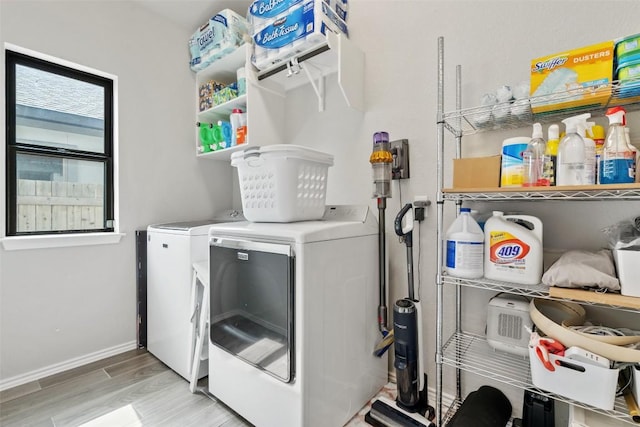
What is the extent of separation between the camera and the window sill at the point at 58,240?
1.80 metres

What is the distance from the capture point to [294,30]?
5.86 ft

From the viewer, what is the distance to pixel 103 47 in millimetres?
2178

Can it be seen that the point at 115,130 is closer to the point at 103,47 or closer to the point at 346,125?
the point at 103,47

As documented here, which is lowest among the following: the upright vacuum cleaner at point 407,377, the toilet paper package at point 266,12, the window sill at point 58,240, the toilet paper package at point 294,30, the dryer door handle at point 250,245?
the upright vacuum cleaner at point 407,377

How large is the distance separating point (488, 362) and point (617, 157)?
98 cm

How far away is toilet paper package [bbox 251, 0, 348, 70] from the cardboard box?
3.78 feet

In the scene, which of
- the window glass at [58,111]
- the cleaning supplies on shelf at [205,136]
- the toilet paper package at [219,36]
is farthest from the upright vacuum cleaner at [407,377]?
the window glass at [58,111]

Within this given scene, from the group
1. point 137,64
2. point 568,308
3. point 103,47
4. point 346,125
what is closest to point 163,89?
point 137,64

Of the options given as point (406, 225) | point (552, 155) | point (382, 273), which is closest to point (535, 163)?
point (552, 155)

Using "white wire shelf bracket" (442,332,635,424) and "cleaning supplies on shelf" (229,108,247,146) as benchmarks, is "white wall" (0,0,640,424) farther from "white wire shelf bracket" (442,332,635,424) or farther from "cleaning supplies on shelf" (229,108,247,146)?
"cleaning supplies on shelf" (229,108,247,146)

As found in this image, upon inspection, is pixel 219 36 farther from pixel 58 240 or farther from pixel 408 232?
pixel 408 232

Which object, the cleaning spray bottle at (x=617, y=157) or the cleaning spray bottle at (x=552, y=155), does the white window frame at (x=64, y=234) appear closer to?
the cleaning spray bottle at (x=552, y=155)

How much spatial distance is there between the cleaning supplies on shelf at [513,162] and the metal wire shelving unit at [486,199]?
0.05 meters

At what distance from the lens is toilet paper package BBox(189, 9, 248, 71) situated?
7.28 ft
